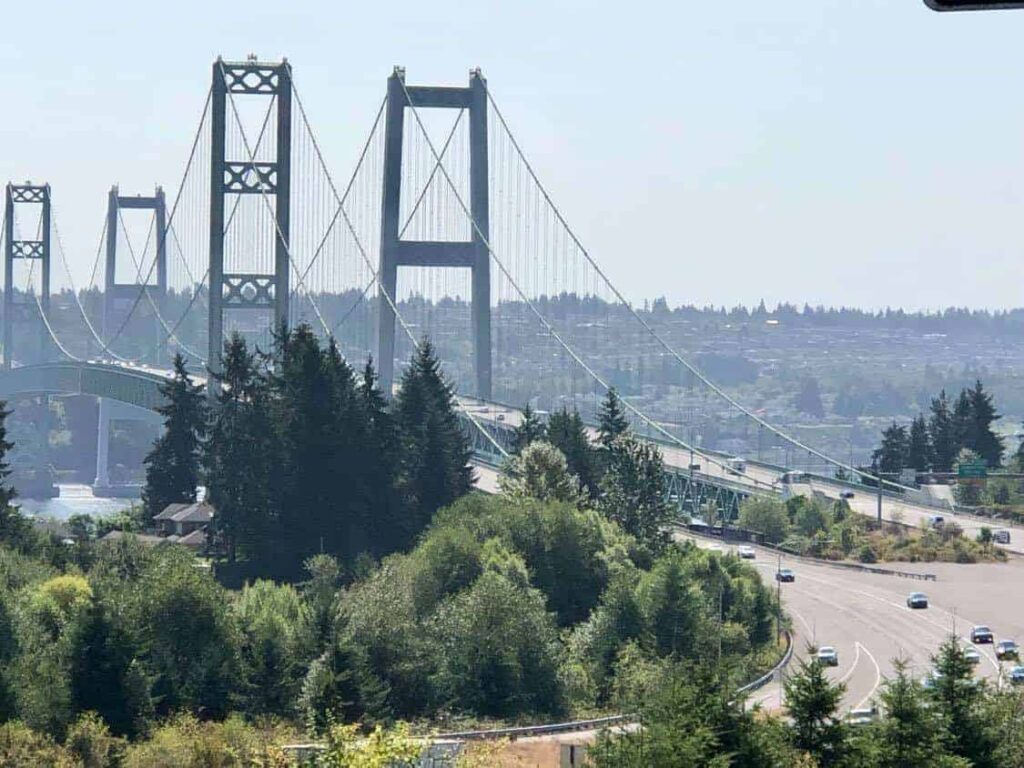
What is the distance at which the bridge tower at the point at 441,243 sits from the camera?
304ft

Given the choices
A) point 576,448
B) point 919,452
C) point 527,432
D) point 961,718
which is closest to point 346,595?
point 576,448

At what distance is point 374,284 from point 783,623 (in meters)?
39.4

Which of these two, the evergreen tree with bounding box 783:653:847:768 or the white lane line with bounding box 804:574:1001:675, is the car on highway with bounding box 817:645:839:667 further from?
the evergreen tree with bounding box 783:653:847:768

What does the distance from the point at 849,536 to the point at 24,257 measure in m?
89.0

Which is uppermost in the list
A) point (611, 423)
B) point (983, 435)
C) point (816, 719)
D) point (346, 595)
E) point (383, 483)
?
point (611, 423)

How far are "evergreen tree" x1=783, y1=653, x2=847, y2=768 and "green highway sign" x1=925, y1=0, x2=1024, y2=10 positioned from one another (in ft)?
75.1

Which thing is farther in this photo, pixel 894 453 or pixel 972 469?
pixel 894 453

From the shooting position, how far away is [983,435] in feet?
346

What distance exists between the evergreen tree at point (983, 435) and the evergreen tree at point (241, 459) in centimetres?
3888

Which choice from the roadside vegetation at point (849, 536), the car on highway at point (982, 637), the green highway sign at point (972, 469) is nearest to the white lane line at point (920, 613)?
the car on highway at point (982, 637)

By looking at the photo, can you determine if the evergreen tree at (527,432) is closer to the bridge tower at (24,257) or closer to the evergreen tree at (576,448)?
the evergreen tree at (576,448)

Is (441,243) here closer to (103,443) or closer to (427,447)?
(427,447)

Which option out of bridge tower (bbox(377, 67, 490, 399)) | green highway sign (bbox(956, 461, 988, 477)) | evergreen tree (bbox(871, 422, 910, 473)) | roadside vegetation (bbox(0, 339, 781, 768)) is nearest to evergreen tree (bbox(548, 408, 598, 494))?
roadside vegetation (bbox(0, 339, 781, 768))

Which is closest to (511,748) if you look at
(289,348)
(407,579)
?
(407,579)
